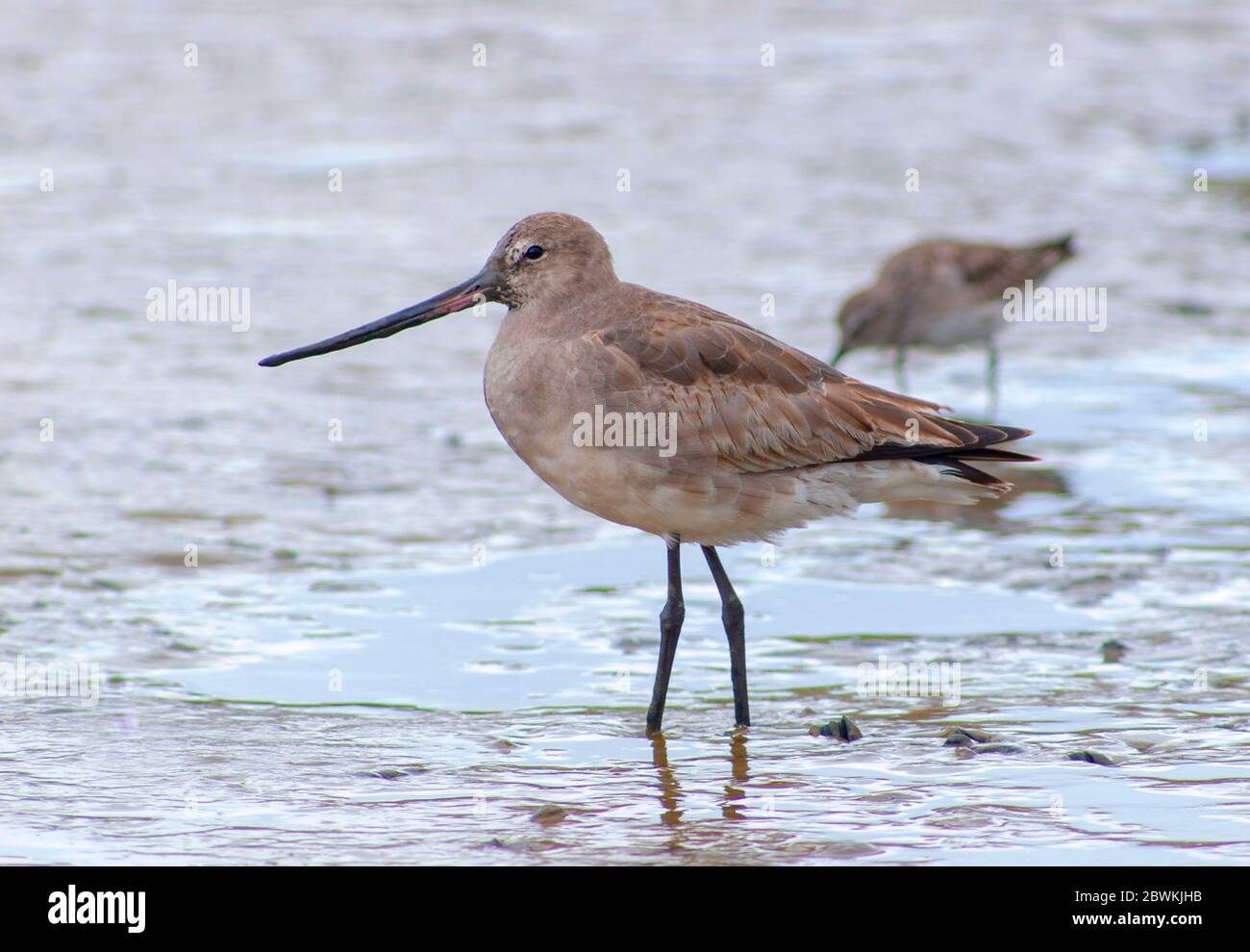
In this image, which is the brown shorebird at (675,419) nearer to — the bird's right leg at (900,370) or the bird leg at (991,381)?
the bird leg at (991,381)

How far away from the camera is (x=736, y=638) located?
20.7 feet

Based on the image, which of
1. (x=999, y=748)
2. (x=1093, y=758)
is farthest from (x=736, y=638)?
(x=1093, y=758)

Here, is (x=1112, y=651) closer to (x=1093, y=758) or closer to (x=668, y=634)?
(x=1093, y=758)

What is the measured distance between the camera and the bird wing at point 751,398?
19.7 ft

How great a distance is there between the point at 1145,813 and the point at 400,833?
1.98 m

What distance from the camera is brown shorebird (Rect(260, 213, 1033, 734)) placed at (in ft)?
19.4

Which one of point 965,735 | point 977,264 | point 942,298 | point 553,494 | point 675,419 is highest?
point 977,264

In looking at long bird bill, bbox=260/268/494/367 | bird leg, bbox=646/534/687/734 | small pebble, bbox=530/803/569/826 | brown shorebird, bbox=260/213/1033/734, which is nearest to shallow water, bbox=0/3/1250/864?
small pebble, bbox=530/803/569/826

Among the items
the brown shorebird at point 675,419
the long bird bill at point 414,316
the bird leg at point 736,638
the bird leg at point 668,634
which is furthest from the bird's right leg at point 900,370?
the long bird bill at point 414,316

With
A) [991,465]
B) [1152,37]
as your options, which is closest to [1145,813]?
[991,465]

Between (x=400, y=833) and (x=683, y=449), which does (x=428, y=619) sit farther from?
(x=400, y=833)

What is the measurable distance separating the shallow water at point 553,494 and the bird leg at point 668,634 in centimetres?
13

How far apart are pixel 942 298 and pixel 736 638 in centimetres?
525
